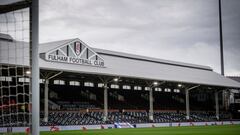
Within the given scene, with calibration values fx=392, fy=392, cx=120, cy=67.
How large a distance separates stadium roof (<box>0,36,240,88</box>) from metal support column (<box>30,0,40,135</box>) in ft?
104

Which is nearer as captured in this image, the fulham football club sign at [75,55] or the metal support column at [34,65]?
the metal support column at [34,65]

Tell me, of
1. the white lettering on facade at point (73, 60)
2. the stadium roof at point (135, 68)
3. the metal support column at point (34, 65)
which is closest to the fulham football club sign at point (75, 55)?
the white lettering on facade at point (73, 60)

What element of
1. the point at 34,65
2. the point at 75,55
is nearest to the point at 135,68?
the point at 75,55

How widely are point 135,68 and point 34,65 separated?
5003 centimetres

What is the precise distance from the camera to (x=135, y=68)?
199 feet

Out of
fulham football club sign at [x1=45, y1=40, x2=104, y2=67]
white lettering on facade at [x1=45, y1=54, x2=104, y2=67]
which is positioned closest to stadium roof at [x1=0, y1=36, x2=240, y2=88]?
fulham football club sign at [x1=45, y1=40, x2=104, y2=67]

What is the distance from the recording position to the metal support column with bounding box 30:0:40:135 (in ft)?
35.0

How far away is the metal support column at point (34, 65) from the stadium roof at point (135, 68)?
31.8 m

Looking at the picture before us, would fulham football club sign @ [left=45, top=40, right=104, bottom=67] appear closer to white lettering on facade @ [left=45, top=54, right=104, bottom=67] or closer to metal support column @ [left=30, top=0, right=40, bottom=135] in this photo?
Answer: white lettering on facade @ [left=45, top=54, right=104, bottom=67]

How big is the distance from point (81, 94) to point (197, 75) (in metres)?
23.6

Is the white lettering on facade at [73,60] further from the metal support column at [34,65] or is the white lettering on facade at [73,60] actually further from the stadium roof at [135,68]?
the metal support column at [34,65]

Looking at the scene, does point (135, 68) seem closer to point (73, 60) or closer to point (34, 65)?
point (73, 60)

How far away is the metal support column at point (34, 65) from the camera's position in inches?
420

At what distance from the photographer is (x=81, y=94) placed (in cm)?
6450
